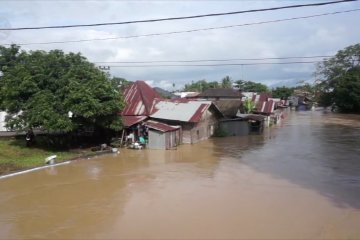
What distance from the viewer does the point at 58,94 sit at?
78.4 feet

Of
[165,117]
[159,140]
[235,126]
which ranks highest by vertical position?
[165,117]

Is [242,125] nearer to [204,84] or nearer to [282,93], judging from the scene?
[204,84]

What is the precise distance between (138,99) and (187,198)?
1743 centimetres

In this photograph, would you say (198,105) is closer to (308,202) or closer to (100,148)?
(100,148)

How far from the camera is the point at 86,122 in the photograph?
25.2 meters

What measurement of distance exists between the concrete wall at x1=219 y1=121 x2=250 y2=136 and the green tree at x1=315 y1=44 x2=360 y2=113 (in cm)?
3596

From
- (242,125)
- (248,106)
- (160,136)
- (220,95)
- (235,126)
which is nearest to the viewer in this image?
(160,136)

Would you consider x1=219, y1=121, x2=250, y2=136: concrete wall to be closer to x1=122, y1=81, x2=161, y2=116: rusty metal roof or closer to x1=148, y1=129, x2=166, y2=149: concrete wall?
x1=122, y1=81, x2=161, y2=116: rusty metal roof

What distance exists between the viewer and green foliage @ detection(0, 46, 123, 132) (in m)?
22.8

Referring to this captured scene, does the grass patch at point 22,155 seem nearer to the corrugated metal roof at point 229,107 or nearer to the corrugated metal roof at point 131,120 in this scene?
the corrugated metal roof at point 131,120

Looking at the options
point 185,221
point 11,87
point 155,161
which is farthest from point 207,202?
point 11,87

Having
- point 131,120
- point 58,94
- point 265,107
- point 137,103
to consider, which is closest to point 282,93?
point 265,107

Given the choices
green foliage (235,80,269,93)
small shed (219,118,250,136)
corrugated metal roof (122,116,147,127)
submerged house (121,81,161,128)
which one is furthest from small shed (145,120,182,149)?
green foliage (235,80,269,93)

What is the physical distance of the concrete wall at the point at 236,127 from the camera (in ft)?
120
